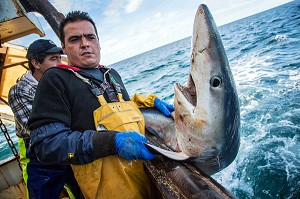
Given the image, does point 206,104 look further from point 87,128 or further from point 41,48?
point 41,48

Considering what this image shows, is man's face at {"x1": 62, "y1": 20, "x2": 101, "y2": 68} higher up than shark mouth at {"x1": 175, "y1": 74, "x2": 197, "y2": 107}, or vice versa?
man's face at {"x1": 62, "y1": 20, "x2": 101, "y2": 68}

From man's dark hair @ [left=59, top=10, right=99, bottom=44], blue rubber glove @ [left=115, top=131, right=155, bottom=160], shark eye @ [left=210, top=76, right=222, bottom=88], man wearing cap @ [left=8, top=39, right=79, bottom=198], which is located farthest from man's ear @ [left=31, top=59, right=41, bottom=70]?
shark eye @ [left=210, top=76, right=222, bottom=88]

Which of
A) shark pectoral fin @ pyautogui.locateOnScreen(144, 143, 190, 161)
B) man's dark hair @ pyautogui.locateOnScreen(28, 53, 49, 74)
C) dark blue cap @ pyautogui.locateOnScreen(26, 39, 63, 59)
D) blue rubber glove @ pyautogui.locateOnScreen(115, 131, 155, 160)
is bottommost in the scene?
shark pectoral fin @ pyautogui.locateOnScreen(144, 143, 190, 161)

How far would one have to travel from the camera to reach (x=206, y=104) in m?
1.65

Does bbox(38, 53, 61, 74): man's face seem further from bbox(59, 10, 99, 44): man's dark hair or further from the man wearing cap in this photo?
bbox(59, 10, 99, 44): man's dark hair

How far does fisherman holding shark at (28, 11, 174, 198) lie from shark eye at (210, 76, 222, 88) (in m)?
0.68

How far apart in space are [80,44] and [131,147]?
1.12 m

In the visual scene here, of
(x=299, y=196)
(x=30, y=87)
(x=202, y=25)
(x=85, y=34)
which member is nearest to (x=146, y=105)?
(x=85, y=34)

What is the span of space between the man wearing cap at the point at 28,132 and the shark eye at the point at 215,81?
1630 millimetres

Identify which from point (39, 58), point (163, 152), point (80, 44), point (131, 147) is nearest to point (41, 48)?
point (39, 58)

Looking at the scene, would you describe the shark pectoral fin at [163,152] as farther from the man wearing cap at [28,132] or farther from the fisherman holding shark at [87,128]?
the man wearing cap at [28,132]

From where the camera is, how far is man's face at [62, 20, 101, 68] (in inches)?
79.6

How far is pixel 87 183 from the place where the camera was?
166cm

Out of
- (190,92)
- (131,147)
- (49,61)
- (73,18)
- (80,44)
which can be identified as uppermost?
(73,18)
